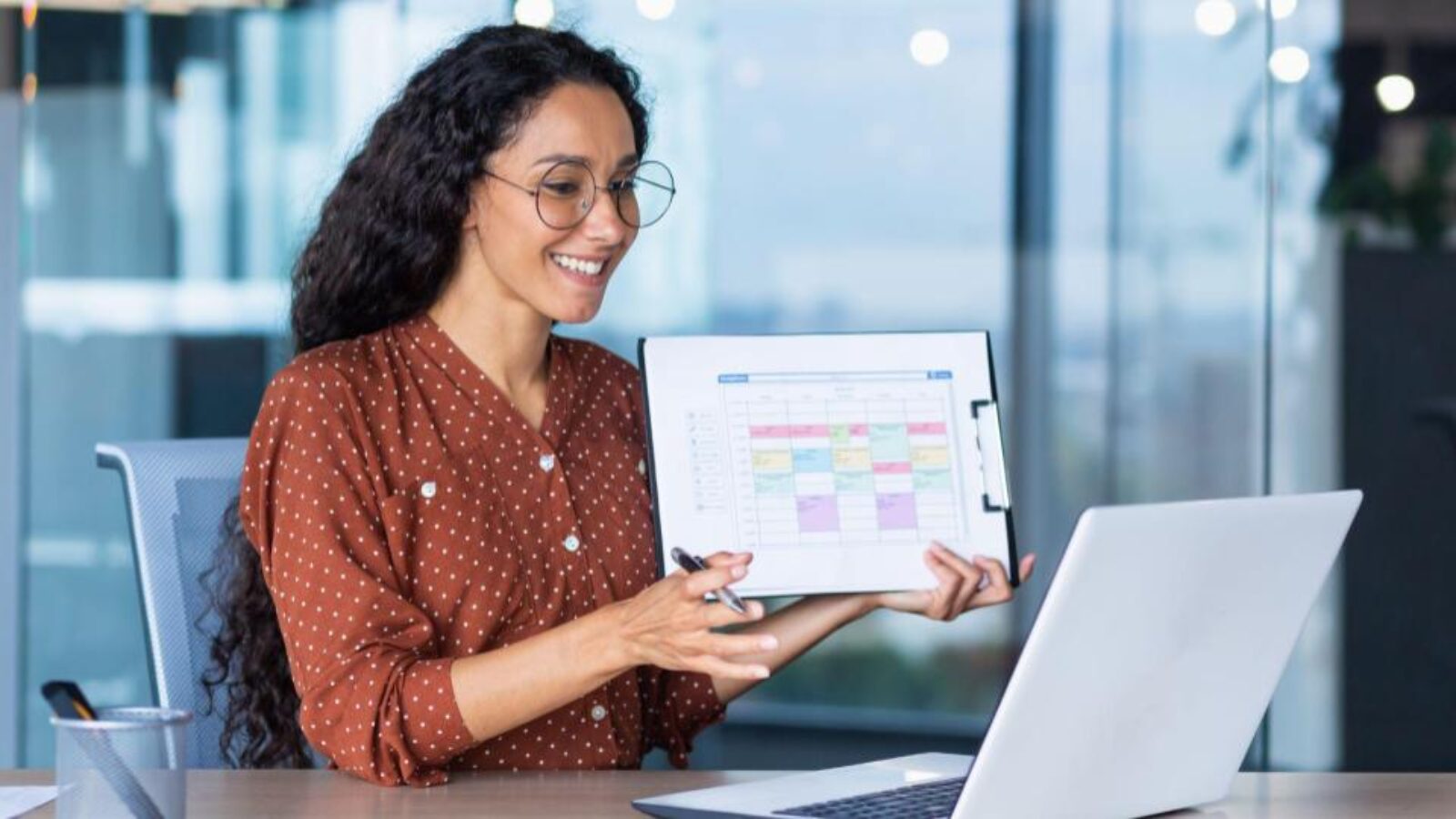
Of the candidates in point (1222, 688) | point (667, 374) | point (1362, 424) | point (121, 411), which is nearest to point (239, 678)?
point (667, 374)

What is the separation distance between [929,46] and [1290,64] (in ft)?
2.71

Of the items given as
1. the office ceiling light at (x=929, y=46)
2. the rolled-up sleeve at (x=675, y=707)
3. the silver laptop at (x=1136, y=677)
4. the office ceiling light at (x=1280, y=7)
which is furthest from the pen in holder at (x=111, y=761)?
the office ceiling light at (x=929, y=46)

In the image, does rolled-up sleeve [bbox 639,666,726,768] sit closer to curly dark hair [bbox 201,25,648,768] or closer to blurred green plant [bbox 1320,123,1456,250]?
curly dark hair [bbox 201,25,648,768]

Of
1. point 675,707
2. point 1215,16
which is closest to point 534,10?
point 1215,16

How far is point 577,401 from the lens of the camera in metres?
2.36

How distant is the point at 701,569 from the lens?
1.89 metres

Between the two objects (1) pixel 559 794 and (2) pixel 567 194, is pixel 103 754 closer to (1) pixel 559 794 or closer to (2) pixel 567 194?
(1) pixel 559 794

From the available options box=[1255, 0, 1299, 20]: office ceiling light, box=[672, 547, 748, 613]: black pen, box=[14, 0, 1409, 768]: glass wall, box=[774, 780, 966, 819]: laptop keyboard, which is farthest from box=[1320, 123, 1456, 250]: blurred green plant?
box=[774, 780, 966, 819]: laptop keyboard

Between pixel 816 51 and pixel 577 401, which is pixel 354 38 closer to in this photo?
pixel 816 51

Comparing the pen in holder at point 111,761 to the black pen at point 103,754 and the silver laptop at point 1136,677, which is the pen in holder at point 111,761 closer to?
the black pen at point 103,754

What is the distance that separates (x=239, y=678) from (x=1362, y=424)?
Result: 279 cm

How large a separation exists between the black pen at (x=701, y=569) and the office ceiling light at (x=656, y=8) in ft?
8.98

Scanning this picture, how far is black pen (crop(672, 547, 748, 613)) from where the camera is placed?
5.78 feet

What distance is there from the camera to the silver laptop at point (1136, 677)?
148 centimetres
